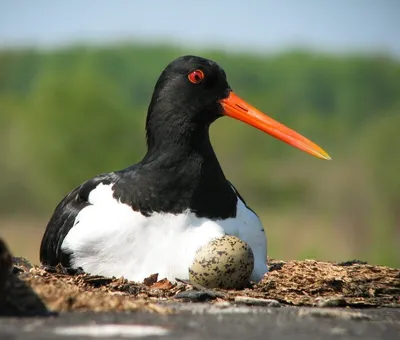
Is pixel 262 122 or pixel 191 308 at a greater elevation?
pixel 262 122

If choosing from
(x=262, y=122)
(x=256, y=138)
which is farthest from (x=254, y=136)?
(x=262, y=122)

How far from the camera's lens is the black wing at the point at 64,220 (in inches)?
341

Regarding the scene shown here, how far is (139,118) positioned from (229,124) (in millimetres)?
5791

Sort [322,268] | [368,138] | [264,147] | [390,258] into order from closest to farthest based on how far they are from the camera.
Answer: [322,268] → [390,258] → [368,138] → [264,147]

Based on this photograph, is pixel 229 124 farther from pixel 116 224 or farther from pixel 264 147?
pixel 116 224

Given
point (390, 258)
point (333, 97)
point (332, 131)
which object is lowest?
point (390, 258)

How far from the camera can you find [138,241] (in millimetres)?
8148

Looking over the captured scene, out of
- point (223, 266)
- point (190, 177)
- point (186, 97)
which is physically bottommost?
point (223, 266)

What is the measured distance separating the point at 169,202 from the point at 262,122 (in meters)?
1.41

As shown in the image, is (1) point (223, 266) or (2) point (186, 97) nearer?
(1) point (223, 266)

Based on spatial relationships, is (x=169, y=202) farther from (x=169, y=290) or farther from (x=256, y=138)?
(x=256, y=138)

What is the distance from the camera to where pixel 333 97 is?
67.6 m

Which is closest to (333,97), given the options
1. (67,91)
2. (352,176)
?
(67,91)

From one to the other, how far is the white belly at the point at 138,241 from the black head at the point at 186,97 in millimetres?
972
